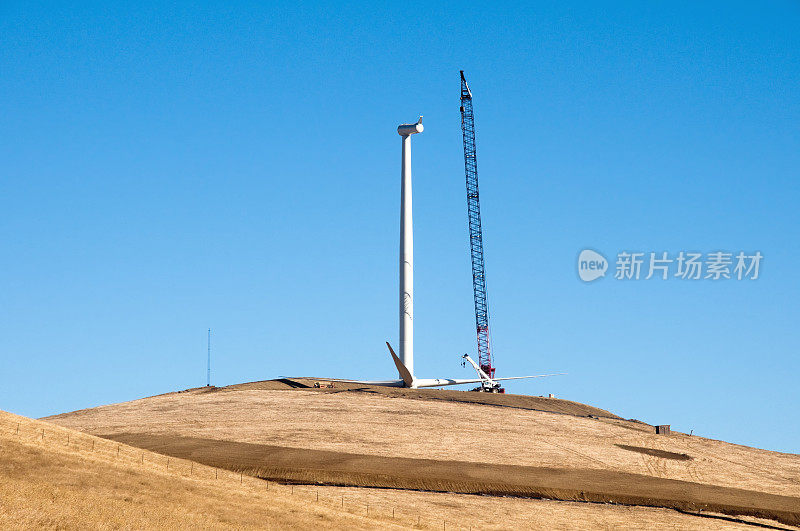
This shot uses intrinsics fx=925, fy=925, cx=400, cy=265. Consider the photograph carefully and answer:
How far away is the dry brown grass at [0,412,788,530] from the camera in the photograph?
2726 inches

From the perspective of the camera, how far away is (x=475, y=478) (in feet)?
326

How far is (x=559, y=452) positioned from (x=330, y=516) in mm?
50448

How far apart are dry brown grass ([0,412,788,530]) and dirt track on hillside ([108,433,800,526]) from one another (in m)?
3.08

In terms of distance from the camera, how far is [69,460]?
3182 inches

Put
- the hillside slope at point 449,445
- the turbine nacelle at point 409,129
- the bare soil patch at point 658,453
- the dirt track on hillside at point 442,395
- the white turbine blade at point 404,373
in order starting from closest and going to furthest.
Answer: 1. the hillside slope at point 449,445
2. the bare soil patch at point 658,453
3. the dirt track on hillside at point 442,395
4. the white turbine blade at point 404,373
5. the turbine nacelle at point 409,129

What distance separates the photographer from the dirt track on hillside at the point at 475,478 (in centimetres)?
9575

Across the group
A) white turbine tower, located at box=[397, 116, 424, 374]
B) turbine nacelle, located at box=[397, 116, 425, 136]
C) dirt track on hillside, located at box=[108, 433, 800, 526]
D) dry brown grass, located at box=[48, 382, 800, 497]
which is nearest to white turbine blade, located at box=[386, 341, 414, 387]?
white turbine tower, located at box=[397, 116, 424, 374]

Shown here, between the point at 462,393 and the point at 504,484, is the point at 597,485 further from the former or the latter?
the point at 462,393

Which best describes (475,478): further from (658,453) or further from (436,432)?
(658,453)

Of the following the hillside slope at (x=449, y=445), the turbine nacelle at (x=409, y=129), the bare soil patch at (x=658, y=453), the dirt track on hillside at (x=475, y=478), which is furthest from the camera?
the turbine nacelle at (x=409, y=129)

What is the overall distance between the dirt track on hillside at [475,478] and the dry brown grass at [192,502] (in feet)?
10.1

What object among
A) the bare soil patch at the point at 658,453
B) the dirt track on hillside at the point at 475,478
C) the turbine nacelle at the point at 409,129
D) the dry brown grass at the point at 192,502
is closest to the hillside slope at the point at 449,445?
the dirt track on hillside at the point at 475,478

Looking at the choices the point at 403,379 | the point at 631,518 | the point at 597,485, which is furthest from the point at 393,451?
the point at 403,379

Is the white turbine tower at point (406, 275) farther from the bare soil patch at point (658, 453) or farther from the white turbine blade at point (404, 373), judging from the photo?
the bare soil patch at point (658, 453)
